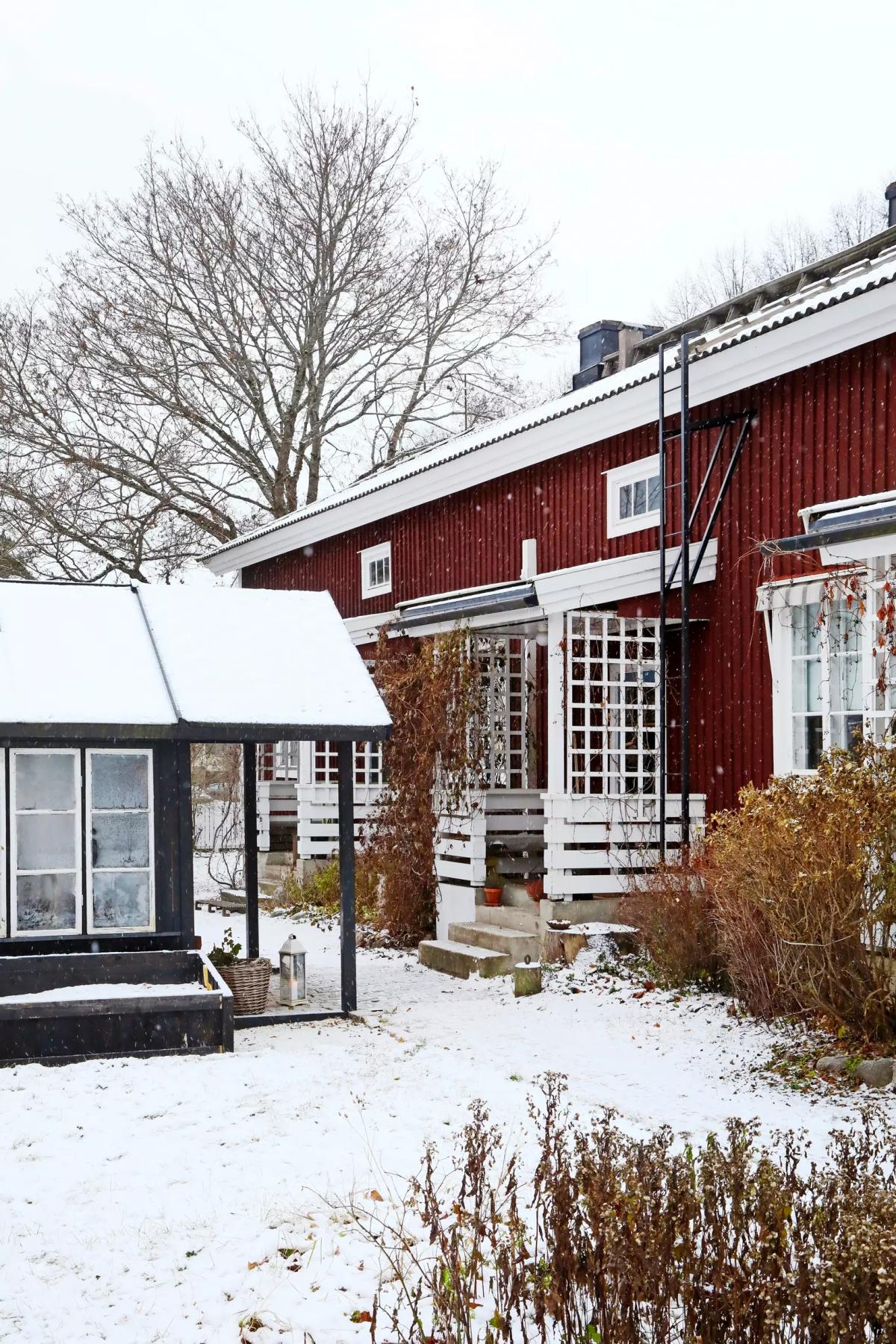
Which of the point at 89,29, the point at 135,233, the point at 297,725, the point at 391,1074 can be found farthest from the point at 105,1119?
the point at 89,29

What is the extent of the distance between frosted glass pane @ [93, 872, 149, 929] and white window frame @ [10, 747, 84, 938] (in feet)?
0.35

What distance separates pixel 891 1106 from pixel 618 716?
5160mm

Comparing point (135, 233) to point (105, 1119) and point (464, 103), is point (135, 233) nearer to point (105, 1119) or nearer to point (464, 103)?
point (464, 103)

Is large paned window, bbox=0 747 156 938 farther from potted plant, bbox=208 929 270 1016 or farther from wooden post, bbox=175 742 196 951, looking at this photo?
potted plant, bbox=208 929 270 1016

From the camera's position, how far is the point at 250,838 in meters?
11.1

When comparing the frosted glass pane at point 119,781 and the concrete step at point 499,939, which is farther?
the concrete step at point 499,939

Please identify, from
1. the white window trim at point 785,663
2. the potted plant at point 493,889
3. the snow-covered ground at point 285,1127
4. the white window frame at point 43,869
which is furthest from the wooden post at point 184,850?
the white window trim at point 785,663

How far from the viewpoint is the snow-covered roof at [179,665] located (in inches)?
337

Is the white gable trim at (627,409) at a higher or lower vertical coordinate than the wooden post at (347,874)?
higher

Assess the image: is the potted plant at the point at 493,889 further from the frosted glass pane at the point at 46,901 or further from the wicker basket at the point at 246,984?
the frosted glass pane at the point at 46,901

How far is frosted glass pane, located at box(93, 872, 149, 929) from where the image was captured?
8805mm

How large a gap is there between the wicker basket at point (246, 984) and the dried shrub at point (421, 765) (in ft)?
10.4

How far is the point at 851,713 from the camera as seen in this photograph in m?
9.23

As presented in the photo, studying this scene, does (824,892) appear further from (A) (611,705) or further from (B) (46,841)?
(B) (46,841)
